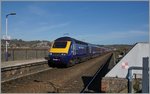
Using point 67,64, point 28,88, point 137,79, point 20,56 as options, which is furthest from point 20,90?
point 20,56

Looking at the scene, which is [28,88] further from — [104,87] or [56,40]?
[56,40]

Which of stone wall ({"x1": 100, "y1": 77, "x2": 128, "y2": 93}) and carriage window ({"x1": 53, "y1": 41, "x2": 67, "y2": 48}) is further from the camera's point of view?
carriage window ({"x1": 53, "y1": 41, "x2": 67, "y2": 48})

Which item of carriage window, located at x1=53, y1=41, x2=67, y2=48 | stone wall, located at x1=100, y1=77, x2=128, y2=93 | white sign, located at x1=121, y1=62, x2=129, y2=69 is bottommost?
stone wall, located at x1=100, y1=77, x2=128, y2=93

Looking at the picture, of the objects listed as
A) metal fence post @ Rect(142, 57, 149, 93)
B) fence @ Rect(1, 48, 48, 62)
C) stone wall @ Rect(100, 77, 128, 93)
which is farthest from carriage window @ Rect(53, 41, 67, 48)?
metal fence post @ Rect(142, 57, 149, 93)

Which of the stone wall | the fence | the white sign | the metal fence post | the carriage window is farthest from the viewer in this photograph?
the fence

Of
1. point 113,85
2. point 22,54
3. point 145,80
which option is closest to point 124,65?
point 113,85

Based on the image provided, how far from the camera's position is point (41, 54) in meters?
46.1

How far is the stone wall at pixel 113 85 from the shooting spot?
10.1m

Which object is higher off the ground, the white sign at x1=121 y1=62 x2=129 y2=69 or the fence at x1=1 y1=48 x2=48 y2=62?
the white sign at x1=121 y1=62 x2=129 y2=69

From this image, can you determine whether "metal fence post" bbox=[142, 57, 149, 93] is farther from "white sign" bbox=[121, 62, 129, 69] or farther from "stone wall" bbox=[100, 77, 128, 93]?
"white sign" bbox=[121, 62, 129, 69]

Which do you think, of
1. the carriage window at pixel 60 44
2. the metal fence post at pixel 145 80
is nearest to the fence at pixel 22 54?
the carriage window at pixel 60 44

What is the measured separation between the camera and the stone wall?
1013 cm

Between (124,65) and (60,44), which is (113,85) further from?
(60,44)

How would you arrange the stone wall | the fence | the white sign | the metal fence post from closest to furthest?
the metal fence post → the stone wall → the white sign → the fence
